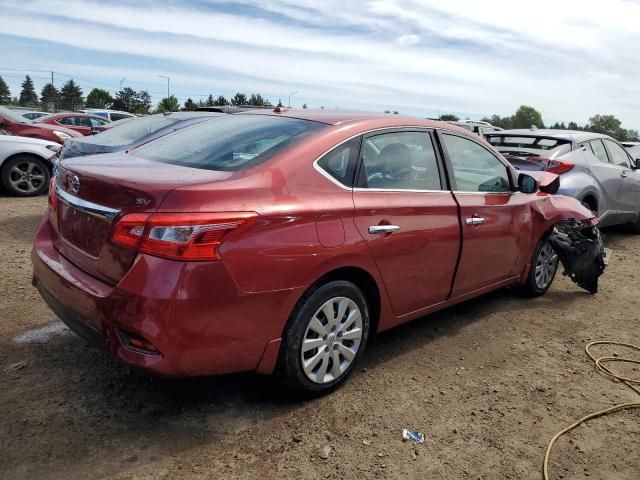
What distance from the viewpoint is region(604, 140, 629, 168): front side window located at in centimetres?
798

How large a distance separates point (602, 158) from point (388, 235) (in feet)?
18.8

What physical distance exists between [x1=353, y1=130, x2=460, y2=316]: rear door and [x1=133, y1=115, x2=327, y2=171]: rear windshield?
0.47 m

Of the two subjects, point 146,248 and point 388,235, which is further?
point 388,235

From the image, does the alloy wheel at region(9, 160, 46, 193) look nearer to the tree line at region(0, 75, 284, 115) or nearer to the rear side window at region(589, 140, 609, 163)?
the rear side window at region(589, 140, 609, 163)

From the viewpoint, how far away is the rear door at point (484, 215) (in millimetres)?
3955

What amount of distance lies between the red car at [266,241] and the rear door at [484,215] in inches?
0.7

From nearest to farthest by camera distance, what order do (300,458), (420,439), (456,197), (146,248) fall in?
(146,248), (300,458), (420,439), (456,197)

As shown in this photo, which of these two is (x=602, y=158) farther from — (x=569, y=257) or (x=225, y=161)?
(x=225, y=161)

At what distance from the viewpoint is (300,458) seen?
2.66 metres

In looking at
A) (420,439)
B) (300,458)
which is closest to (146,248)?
(300,458)

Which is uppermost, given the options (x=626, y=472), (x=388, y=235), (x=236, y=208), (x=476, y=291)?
(x=236, y=208)

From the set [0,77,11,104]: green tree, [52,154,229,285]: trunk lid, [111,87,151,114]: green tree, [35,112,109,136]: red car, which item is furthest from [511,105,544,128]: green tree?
[52,154,229,285]: trunk lid

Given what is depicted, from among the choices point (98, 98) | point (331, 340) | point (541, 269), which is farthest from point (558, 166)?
point (98, 98)

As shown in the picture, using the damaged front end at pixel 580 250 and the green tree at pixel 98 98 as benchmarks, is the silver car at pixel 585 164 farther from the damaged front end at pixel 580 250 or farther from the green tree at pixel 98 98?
the green tree at pixel 98 98
